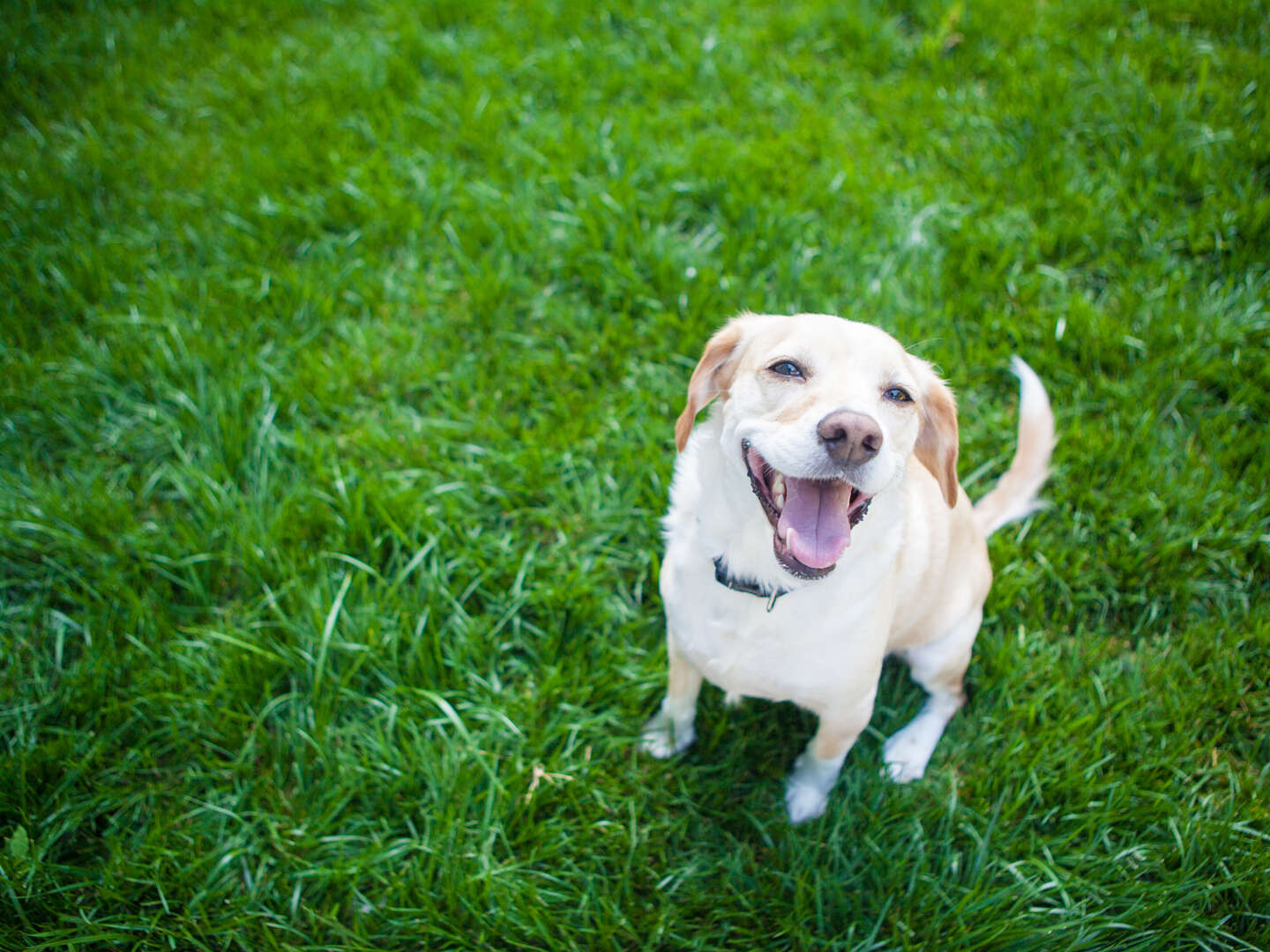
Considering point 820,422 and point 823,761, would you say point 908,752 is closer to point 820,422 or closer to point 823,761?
point 823,761

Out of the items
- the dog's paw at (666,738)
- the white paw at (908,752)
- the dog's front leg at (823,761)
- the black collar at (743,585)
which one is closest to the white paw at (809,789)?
the dog's front leg at (823,761)

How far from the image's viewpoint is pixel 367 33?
14.9ft

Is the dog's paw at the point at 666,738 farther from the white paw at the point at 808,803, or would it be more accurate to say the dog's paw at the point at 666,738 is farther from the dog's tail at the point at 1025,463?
the dog's tail at the point at 1025,463

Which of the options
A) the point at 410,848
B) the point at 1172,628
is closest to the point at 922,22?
the point at 1172,628

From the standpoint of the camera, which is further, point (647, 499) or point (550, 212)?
point (550, 212)

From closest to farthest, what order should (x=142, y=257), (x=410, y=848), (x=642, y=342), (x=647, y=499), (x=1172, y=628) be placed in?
(x=410, y=848), (x=1172, y=628), (x=647, y=499), (x=642, y=342), (x=142, y=257)

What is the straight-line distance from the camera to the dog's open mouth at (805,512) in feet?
5.75

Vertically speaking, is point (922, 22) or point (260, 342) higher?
point (922, 22)

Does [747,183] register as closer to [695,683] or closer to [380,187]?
[380,187]

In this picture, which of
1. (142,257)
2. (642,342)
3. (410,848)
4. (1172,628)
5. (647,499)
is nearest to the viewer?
(410,848)

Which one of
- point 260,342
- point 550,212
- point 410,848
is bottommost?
point 410,848

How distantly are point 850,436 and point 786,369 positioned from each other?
12.6 inches

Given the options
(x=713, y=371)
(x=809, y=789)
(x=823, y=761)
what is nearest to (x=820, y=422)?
(x=713, y=371)

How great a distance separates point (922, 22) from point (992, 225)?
162 centimetres
